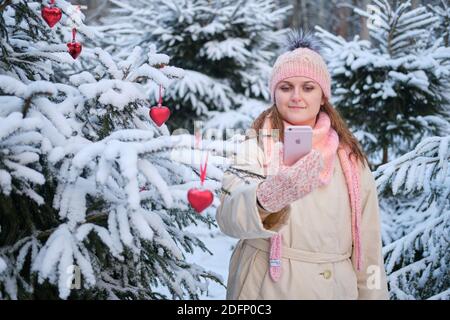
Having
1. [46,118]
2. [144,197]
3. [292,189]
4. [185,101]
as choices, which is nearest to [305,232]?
[292,189]

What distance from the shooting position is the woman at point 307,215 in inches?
69.9

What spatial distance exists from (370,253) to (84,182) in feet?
4.53

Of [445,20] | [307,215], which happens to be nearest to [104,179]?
[307,215]

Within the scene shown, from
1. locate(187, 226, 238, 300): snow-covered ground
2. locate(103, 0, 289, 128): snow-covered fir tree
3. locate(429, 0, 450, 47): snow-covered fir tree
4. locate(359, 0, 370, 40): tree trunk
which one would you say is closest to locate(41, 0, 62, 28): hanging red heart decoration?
locate(187, 226, 238, 300): snow-covered ground


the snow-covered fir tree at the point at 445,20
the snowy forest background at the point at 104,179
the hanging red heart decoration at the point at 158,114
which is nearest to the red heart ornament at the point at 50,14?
the snowy forest background at the point at 104,179

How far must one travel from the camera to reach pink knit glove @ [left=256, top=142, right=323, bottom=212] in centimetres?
147

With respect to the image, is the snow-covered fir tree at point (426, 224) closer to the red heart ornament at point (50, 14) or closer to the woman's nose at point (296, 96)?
the woman's nose at point (296, 96)

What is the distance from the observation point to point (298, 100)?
2074 mm

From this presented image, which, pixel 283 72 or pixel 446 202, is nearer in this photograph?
pixel 283 72

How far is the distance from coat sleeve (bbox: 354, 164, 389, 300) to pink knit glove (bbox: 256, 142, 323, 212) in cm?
72

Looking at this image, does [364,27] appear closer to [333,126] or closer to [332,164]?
[333,126]

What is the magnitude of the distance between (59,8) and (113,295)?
1.44 meters

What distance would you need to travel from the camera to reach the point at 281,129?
213 centimetres
